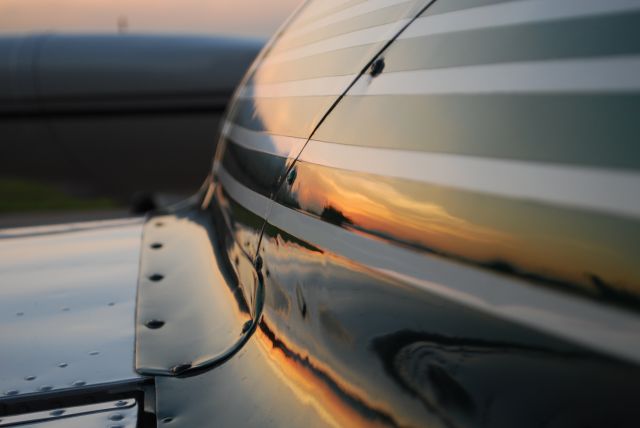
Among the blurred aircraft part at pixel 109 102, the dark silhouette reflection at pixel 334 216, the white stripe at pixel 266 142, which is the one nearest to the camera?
the dark silhouette reflection at pixel 334 216

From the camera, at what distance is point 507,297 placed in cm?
59

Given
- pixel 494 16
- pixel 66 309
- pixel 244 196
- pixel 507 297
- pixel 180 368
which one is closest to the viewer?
pixel 507 297

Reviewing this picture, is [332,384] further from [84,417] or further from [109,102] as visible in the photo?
[109,102]

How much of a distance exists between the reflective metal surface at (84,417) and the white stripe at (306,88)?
0.52m

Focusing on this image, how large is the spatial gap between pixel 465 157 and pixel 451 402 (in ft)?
0.76

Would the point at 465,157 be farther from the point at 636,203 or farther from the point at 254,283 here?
the point at 254,283

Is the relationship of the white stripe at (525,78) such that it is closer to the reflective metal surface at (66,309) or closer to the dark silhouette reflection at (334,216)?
the dark silhouette reflection at (334,216)

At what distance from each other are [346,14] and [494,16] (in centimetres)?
47

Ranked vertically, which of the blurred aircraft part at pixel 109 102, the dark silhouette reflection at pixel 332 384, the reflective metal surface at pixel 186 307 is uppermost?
the dark silhouette reflection at pixel 332 384

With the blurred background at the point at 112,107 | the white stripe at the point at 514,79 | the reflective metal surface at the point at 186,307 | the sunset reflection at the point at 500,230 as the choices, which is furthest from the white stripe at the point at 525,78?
the blurred background at the point at 112,107

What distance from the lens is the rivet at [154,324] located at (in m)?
1.12

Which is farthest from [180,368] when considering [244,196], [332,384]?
[244,196]

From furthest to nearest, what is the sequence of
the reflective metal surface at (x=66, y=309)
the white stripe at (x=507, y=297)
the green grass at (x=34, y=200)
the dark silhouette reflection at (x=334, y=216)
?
the green grass at (x=34, y=200) → the reflective metal surface at (x=66, y=309) → the dark silhouette reflection at (x=334, y=216) → the white stripe at (x=507, y=297)

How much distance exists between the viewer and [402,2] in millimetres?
923
